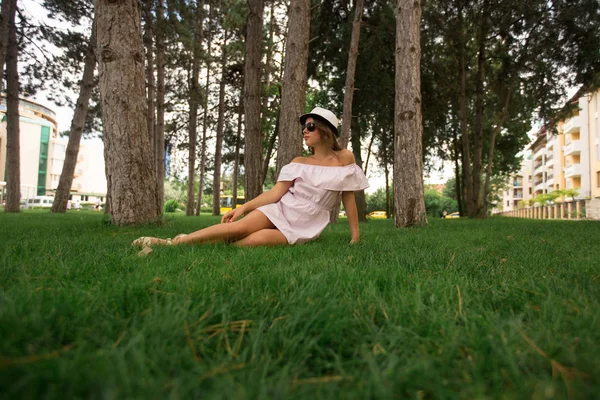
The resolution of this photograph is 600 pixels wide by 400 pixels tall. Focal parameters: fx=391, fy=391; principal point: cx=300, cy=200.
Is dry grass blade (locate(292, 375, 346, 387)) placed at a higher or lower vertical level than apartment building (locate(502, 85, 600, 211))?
lower

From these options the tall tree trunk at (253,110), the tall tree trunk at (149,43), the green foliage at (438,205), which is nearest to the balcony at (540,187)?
the green foliage at (438,205)

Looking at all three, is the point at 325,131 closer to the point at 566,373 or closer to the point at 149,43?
the point at 566,373

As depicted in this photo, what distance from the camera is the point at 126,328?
1.36 m

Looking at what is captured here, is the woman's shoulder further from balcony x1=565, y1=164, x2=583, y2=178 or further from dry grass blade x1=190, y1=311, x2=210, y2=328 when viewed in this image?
balcony x1=565, y1=164, x2=583, y2=178

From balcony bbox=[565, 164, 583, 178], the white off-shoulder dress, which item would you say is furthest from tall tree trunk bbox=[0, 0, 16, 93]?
balcony bbox=[565, 164, 583, 178]

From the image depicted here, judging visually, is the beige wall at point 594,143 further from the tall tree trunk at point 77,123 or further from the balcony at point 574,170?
the tall tree trunk at point 77,123

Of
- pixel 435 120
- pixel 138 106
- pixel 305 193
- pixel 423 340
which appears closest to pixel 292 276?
pixel 423 340

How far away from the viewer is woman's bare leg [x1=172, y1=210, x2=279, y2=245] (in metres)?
3.96

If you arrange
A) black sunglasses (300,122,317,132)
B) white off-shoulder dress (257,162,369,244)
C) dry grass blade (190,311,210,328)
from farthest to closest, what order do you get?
black sunglasses (300,122,317,132) < white off-shoulder dress (257,162,369,244) < dry grass blade (190,311,210,328)

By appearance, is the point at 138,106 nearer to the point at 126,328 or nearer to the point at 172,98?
the point at 126,328

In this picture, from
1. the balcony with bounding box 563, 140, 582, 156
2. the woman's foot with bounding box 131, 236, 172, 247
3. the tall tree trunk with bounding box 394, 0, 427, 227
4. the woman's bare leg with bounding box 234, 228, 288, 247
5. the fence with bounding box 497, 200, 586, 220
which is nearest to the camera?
the woman's foot with bounding box 131, 236, 172, 247

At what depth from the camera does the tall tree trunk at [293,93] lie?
8617 millimetres

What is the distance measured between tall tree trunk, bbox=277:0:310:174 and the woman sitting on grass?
4.00m

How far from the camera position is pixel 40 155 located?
6712 centimetres
